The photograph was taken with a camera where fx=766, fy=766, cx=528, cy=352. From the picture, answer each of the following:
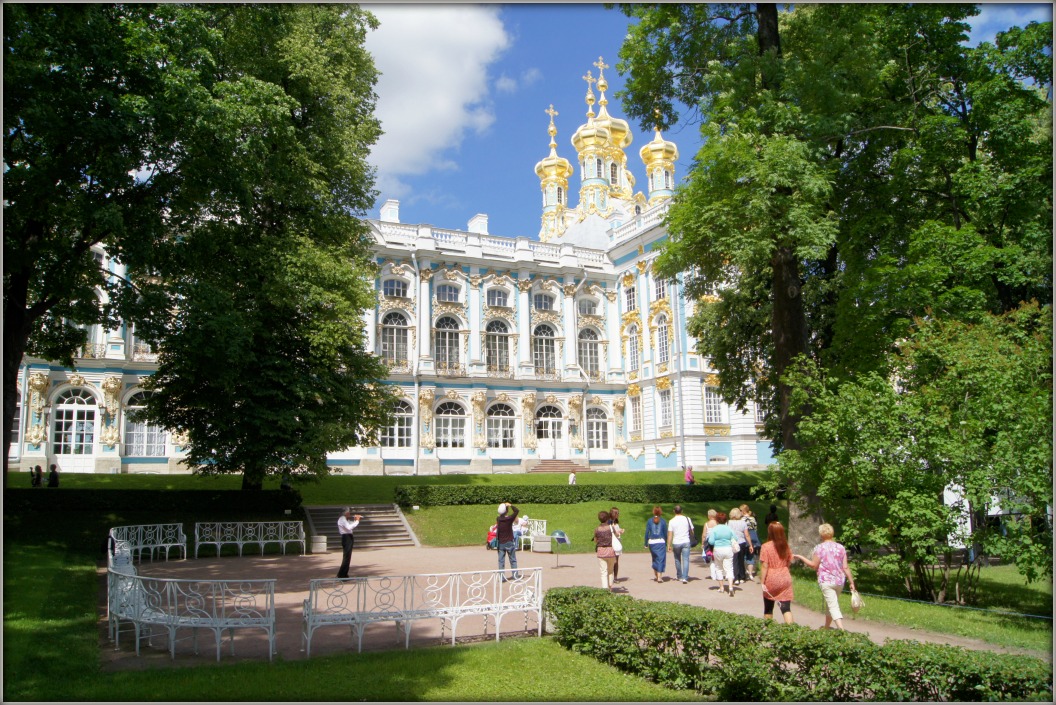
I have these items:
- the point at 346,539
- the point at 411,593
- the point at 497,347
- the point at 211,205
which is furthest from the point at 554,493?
the point at 497,347

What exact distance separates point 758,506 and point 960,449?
17.1 metres

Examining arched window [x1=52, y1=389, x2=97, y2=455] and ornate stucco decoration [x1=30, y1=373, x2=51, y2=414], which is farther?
arched window [x1=52, y1=389, x2=97, y2=455]

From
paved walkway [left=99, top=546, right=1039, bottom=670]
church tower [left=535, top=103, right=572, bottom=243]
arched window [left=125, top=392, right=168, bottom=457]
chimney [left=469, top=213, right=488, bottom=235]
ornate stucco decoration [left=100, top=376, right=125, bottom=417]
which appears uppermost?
church tower [left=535, top=103, right=572, bottom=243]

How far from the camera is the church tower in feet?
211

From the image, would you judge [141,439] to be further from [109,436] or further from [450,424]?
[450,424]

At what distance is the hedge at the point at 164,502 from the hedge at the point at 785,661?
15.0 meters

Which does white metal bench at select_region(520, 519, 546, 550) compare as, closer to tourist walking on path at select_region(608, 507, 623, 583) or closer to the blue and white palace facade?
tourist walking on path at select_region(608, 507, 623, 583)

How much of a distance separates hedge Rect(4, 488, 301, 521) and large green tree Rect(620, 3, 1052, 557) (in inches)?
506

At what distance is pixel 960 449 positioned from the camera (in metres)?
10.2

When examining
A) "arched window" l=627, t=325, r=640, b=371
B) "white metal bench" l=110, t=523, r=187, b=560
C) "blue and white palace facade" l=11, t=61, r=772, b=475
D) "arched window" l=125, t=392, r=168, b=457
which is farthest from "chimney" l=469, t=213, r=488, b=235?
"white metal bench" l=110, t=523, r=187, b=560

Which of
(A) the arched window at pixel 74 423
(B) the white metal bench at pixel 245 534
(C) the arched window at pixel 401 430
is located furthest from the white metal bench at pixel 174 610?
(C) the arched window at pixel 401 430

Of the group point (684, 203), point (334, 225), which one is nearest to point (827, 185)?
point (684, 203)

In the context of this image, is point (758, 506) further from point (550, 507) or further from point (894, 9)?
point (894, 9)

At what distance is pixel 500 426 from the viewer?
40156mm
